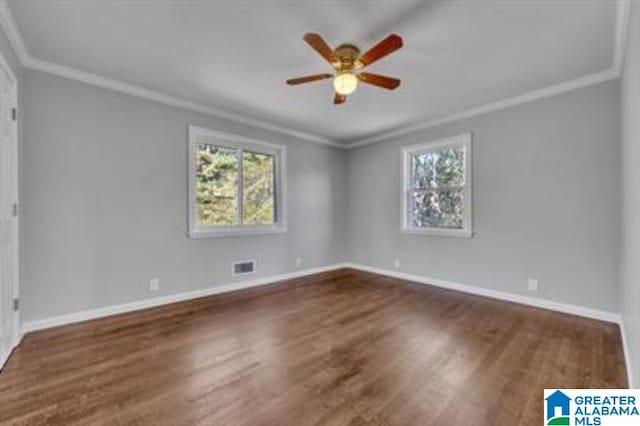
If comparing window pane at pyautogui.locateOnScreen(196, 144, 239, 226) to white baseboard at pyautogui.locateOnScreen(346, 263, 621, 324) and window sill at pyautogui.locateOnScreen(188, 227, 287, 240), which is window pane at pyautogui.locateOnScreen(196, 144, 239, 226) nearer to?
window sill at pyautogui.locateOnScreen(188, 227, 287, 240)

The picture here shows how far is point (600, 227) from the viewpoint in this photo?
2867 millimetres

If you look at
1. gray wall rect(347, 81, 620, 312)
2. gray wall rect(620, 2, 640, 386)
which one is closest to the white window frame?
gray wall rect(347, 81, 620, 312)

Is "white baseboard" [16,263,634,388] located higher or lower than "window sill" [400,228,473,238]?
lower

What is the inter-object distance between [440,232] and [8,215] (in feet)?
15.4

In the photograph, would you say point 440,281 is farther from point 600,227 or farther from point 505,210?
point 600,227

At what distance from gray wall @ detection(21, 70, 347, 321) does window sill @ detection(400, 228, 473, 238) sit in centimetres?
264

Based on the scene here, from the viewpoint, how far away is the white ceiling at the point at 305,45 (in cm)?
194

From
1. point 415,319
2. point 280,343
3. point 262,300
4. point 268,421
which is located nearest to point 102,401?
point 268,421

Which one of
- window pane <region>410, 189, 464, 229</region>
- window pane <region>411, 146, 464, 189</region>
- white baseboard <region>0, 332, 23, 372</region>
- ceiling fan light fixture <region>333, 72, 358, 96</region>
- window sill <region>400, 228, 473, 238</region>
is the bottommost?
white baseboard <region>0, 332, 23, 372</region>

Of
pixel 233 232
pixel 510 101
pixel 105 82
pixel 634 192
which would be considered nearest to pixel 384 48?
pixel 634 192

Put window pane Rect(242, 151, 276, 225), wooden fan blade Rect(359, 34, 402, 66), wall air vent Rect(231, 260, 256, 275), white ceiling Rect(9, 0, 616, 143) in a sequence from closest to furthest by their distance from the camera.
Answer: wooden fan blade Rect(359, 34, 402, 66) → white ceiling Rect(9, 0, 616, 143) → wall air vent Rect(231, 260, 256, 275) → window pane Rect(242, 151, 276, 225)

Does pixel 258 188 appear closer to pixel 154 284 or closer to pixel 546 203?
pixel 154 284

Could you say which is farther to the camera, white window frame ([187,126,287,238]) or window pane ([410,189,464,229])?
window pane ([410,189,464,229])

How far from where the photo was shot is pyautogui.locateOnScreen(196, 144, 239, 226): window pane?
378 cm
